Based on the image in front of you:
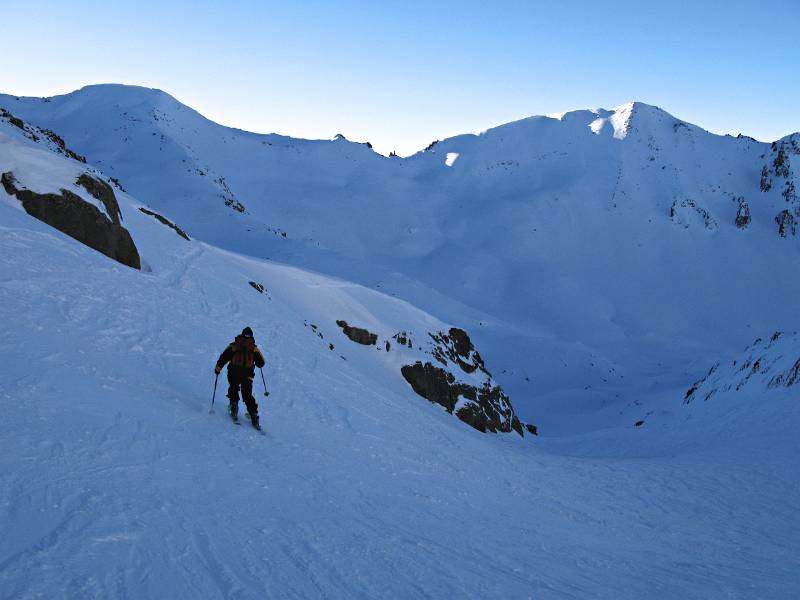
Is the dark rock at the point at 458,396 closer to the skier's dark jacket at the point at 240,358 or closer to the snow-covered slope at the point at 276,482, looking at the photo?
the snow-covered slope at the point at 276,482

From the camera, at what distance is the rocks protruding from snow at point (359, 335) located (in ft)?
87.6

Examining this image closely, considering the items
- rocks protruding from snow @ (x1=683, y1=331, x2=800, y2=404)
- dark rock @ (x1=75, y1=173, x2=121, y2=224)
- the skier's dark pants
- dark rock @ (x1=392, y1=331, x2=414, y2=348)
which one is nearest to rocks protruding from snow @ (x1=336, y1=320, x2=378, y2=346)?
dark rock @ (x1=392, y1=331, x2=414, y2=348)

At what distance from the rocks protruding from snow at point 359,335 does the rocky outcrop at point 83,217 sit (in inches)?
400

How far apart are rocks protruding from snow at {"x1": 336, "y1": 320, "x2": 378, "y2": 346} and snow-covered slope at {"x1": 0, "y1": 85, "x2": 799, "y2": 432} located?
15.4 m

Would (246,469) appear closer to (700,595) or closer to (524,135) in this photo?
(700,595)

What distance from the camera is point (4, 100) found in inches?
2621

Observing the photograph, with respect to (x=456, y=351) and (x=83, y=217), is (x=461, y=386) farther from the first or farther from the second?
(x=83, y=217)

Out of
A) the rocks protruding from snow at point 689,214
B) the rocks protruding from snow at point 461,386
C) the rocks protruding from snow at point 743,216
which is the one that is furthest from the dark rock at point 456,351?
the rocks protruding from snow at point 743,216

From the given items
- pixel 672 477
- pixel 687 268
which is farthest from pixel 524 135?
pixel 672 477

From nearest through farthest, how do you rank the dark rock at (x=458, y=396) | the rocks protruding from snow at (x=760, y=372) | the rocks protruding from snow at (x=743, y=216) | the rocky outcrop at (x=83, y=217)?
the rocky outcrop at (x=83, y=217) → the rocks protruding from snow at (x=760, y=372) → the dark rock at (x=458, y=396) → the rocks protruding from snow at (x=743, y=216)

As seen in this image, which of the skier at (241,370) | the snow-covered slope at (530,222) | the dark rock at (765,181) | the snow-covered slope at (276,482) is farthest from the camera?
the dark rock at (765,181)

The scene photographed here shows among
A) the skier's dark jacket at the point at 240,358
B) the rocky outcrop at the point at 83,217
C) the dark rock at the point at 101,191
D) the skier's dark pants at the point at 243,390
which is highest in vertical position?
the dark rock at the point at 101,191

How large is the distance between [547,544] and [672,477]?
30.6 ft

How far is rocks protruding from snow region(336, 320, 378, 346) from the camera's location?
26.7m
